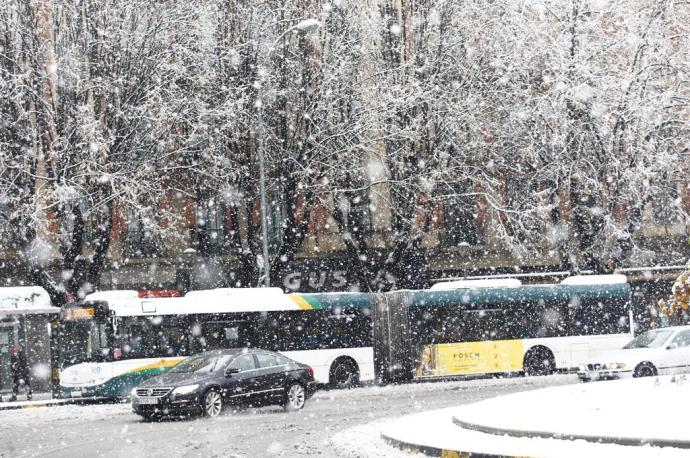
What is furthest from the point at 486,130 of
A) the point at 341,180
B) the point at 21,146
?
the point at 21,146

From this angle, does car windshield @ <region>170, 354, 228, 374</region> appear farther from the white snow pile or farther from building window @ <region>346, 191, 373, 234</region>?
building window @ <region>346, 191, 373, 234</region>

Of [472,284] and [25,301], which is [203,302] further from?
[472,284]

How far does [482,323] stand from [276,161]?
7.96 metres

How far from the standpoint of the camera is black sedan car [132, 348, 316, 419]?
20844 mm

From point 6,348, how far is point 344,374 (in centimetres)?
963

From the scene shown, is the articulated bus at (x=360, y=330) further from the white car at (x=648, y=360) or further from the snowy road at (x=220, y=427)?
Result: the white car at (x=648, y=360)

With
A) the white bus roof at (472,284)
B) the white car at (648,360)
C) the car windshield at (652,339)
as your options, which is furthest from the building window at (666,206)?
the white car at (648,360)

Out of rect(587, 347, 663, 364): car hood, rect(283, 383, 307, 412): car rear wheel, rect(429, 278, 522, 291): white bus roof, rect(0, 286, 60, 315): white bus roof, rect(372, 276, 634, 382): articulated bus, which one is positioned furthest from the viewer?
rect(429, 278, 522, 291): white bus roof

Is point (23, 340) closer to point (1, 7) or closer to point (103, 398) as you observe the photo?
point (103, 398)

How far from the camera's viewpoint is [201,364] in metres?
21.9

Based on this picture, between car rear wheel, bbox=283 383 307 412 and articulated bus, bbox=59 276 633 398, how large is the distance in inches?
228

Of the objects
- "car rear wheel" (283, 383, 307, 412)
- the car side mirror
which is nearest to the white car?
"car rear wheel" (283, 383, 307, 412)

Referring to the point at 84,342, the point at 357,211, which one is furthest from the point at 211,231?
the point at 84,342

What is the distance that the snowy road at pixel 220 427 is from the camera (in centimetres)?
1608
